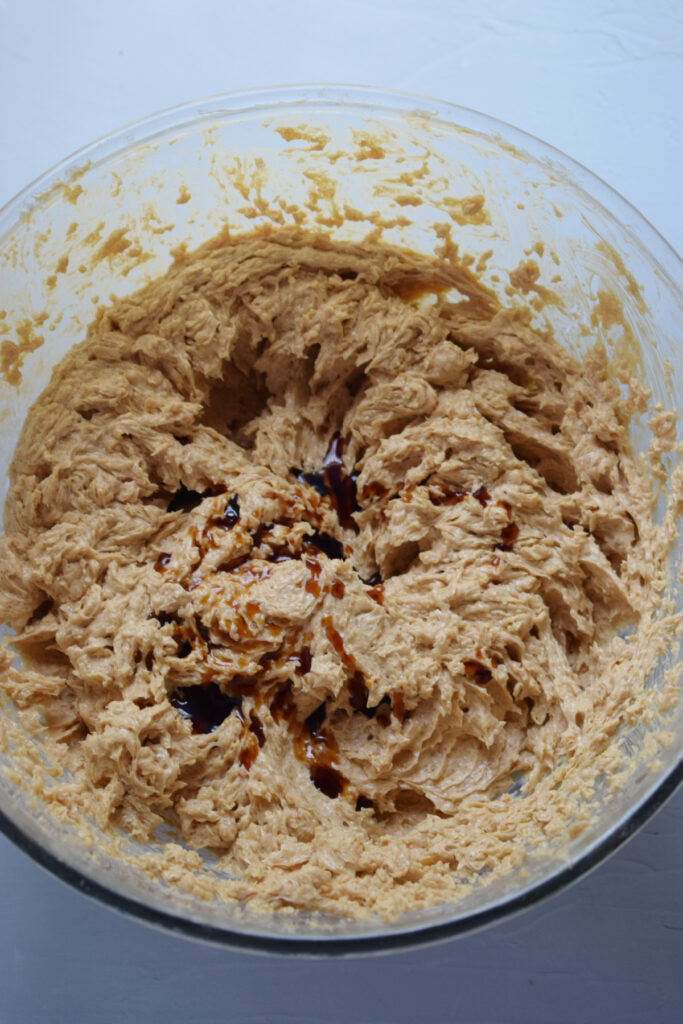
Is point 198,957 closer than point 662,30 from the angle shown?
Yes

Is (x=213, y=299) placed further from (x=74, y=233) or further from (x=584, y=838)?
(x=584, y=838)

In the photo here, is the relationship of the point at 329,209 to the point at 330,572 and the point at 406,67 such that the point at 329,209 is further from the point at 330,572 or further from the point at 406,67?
the point at 330,572

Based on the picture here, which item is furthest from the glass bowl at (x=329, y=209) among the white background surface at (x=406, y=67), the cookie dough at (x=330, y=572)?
the white background surface at (x=406, y=67)

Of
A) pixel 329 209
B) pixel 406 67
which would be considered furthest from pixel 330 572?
pixel 406 67

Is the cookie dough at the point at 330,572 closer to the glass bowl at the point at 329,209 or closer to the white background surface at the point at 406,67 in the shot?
the glass bowl at the point at 329,209

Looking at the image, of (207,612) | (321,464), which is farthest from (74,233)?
(207,612)
